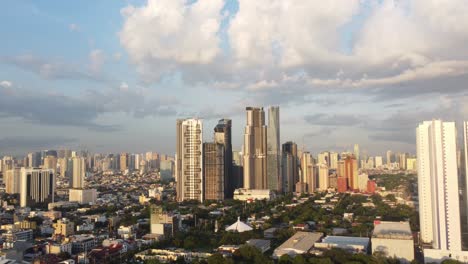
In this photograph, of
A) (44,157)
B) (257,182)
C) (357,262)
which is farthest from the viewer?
(44,157)

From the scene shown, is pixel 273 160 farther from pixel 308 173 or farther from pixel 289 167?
pixel 308 173

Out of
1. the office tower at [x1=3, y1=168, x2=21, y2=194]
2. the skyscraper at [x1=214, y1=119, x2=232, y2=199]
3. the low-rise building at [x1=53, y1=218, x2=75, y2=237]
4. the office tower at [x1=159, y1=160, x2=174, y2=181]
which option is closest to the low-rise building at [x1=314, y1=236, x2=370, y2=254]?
the low-rise building at [x1=53, y1=218, x2=75, y2=237]

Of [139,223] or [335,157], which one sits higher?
[335,157]

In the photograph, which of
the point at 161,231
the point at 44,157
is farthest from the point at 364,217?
the point at 44,157

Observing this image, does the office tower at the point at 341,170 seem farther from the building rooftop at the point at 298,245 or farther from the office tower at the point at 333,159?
the building rooftop at the point at 298,245

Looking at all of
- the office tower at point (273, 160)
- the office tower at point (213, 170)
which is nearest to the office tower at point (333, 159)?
the office tower at point (273, 160)

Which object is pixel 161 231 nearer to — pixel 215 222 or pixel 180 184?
pixel 215 222

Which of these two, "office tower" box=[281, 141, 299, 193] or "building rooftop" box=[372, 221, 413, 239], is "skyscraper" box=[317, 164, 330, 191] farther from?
"building rooftop" box=[372, 221, 413, 239]
